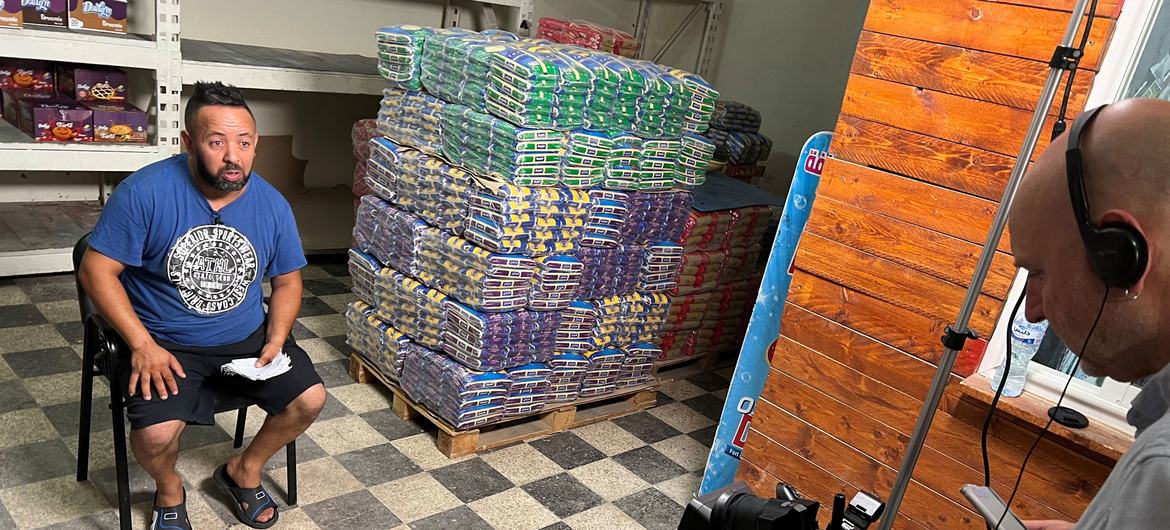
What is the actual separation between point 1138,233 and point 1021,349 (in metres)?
1.84

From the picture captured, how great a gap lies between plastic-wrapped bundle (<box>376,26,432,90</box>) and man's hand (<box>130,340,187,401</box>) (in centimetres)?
186

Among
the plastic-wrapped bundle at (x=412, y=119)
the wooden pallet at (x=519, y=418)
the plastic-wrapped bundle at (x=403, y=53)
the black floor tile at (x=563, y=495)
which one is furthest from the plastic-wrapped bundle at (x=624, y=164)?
the black floor tile at (x=563, y=495)

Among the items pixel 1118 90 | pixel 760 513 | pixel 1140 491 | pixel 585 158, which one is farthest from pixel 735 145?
pixel 1140 491

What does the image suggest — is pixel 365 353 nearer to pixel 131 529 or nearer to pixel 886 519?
pixel 131 529

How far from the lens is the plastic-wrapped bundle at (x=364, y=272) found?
14.0 ft

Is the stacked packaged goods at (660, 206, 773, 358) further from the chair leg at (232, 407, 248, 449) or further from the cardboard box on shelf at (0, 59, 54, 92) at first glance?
the cardboard box on shelf at (0, 59, 54, 92)

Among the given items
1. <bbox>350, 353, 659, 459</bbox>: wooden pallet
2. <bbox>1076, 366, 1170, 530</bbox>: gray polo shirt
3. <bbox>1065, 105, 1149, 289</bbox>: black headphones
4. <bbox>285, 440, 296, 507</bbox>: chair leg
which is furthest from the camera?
<bbox>350, 353, 659, 459</bbox>: wooden pallet

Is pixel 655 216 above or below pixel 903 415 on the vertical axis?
above

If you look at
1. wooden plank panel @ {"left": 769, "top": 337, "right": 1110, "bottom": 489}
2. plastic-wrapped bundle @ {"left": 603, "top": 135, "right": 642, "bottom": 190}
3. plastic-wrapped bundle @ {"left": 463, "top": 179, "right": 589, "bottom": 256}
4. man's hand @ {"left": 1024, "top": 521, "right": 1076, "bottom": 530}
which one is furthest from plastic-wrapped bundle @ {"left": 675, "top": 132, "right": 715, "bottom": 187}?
man's hand @ {"left": 1024, "top": 521, "right": 1076, "bottom": 530}

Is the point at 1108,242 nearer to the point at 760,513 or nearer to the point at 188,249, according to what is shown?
the point at 760,513

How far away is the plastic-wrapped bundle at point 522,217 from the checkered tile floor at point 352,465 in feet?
3.35

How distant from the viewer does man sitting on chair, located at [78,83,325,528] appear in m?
2.79

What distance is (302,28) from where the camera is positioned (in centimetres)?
606

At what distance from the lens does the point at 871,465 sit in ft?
10.5
